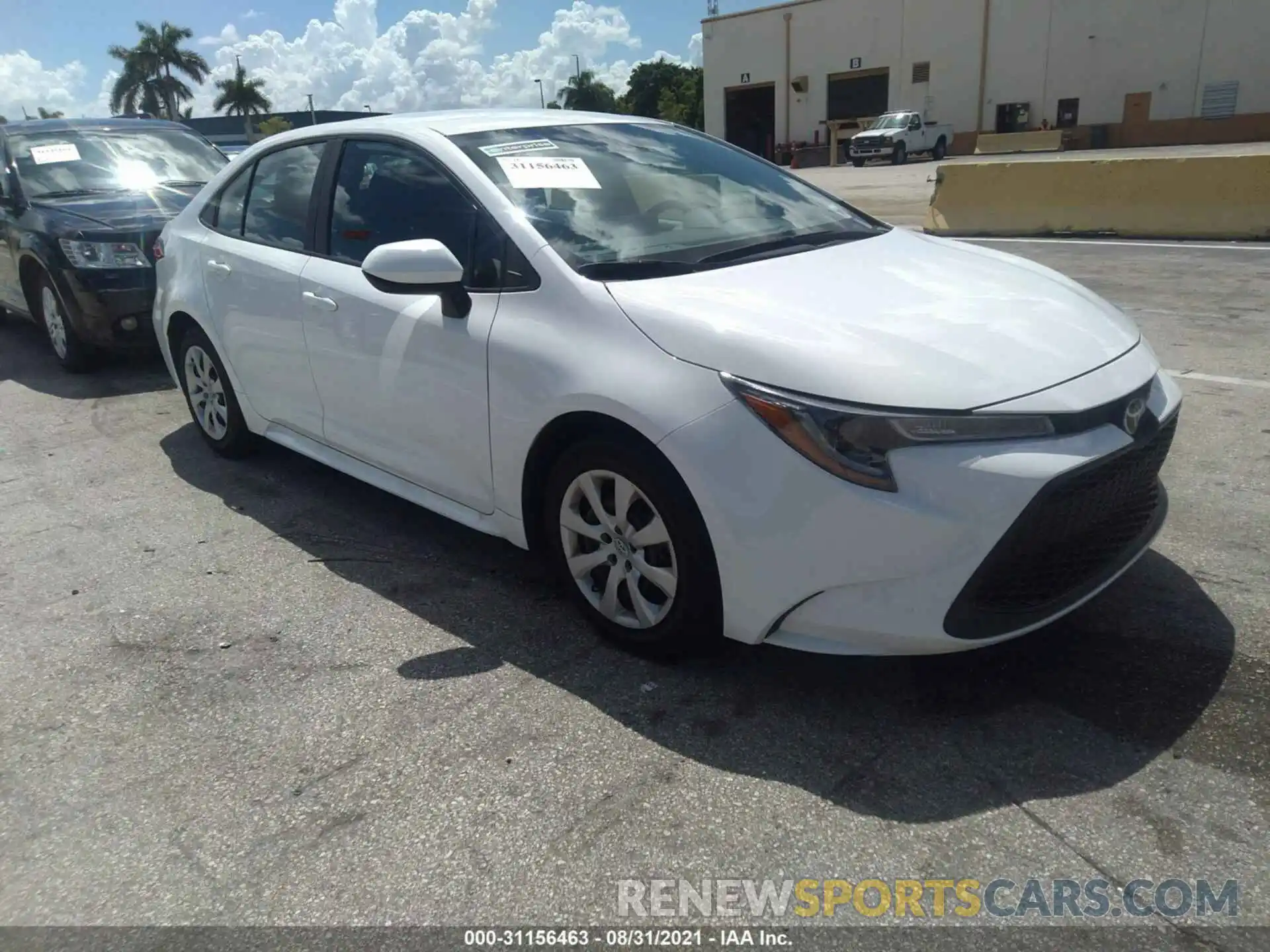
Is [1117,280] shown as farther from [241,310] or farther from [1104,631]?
[241,310]

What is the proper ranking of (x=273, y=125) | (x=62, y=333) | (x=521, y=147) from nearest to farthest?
(x=521, y=147), (x=62, y=333), (x=273, y=125)

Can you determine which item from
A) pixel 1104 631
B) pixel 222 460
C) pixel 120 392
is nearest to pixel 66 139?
pixel 120 392

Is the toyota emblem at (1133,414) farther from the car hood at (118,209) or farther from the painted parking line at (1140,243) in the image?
the painted parking line at (1140,243)

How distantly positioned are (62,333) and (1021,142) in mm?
41123

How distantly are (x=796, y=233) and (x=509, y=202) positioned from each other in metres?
1.02

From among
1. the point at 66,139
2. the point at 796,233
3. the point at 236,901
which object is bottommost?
the point at 236,901

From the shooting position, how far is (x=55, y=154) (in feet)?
24.8

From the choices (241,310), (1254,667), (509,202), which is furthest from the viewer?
(241,310)

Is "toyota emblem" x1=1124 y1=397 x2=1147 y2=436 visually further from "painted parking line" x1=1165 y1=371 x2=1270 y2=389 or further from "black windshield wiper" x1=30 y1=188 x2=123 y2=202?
"black windshield wiper" x1=30 y1=188 x2=123 y2=202

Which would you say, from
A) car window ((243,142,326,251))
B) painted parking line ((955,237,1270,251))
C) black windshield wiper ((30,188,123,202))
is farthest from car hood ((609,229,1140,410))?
painted parking line ((955,237,1270,251))

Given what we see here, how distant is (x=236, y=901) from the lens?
7.20 ft

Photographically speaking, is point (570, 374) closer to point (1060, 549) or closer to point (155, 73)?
point (1060, 549)

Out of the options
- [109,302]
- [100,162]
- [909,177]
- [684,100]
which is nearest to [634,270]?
[109,302]

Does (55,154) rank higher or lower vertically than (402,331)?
higher
